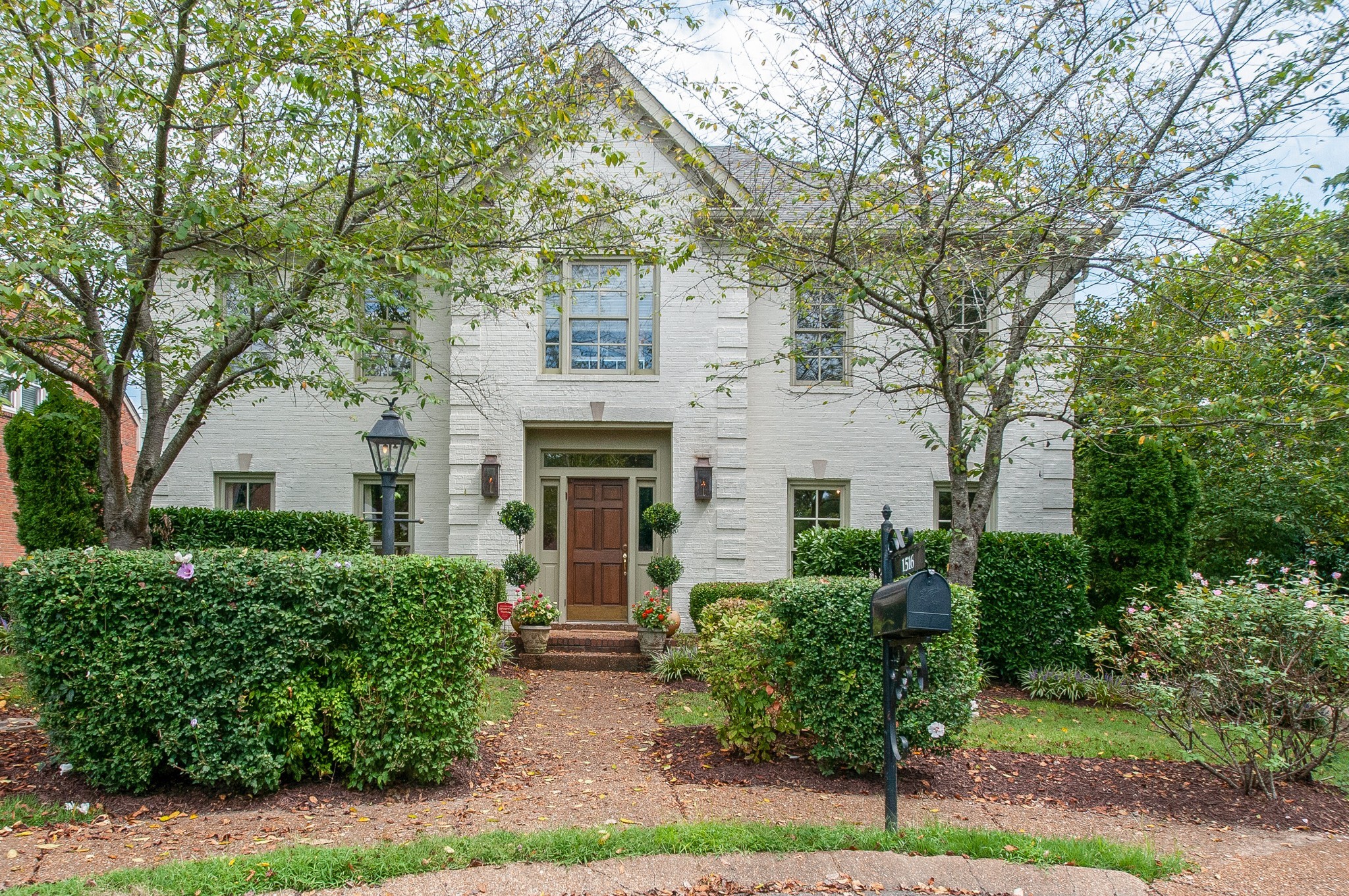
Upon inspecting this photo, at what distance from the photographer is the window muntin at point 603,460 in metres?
11.9

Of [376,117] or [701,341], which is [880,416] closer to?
[701,341]

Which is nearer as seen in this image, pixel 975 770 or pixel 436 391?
pixel 975 770

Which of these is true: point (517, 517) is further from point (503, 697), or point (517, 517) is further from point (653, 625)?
point (503, 697)

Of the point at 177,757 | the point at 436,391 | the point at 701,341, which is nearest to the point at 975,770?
the point at 177,757

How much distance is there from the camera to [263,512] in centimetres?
1060

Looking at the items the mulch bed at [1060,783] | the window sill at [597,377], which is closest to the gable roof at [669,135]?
the window sill at [597,377]

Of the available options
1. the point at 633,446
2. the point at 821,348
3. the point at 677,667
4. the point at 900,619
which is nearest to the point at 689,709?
the point at 677,667

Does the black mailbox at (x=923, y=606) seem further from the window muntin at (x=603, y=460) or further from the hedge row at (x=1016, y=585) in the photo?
the window muntin at (x=603, y=460)

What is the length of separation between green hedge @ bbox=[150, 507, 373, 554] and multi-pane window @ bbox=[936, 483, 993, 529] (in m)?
7.78

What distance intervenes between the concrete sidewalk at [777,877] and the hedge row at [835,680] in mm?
1224

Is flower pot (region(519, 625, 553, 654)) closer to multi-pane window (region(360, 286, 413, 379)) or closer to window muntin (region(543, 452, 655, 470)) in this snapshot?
window muntin (region(543, 452, 655, 470))

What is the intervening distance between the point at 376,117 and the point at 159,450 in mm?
3543

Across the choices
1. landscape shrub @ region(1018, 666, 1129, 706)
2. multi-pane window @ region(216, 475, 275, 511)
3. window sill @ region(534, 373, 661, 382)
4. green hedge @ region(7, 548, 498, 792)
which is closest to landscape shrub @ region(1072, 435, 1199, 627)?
landscape shrub @ region(1018, 666, 1129, 706)

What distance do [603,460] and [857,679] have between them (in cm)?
683
